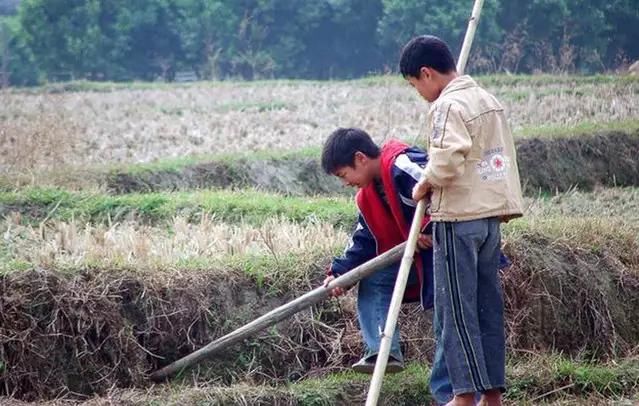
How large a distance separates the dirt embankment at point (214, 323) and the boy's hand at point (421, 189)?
1.86m

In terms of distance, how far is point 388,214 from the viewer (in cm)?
519

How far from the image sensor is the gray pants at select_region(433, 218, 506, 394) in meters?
4.59

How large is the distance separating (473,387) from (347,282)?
3.06ft

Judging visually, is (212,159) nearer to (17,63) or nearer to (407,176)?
(407,176)

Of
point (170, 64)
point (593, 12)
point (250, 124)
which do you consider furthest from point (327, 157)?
point (170, 64)

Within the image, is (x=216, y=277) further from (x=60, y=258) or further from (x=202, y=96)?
(x=202, y=96)

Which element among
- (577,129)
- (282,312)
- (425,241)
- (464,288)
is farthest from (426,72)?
(577,129)

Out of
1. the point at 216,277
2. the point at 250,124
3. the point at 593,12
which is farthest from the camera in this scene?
the point at 593,12

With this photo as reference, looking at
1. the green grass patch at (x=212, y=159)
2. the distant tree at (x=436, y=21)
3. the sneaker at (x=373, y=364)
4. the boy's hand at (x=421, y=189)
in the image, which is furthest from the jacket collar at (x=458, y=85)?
the distant tree at (x=436, y=21)

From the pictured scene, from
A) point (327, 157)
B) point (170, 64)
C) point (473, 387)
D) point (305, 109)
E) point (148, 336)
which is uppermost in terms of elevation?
point (327, 157)

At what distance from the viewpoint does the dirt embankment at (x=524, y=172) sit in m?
11.3

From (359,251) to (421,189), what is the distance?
0.90 m

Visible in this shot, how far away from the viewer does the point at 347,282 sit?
17.4 feet

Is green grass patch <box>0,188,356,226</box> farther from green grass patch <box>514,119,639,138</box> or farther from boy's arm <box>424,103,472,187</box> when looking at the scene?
green grass patch <box>514,119,639,138</box>
